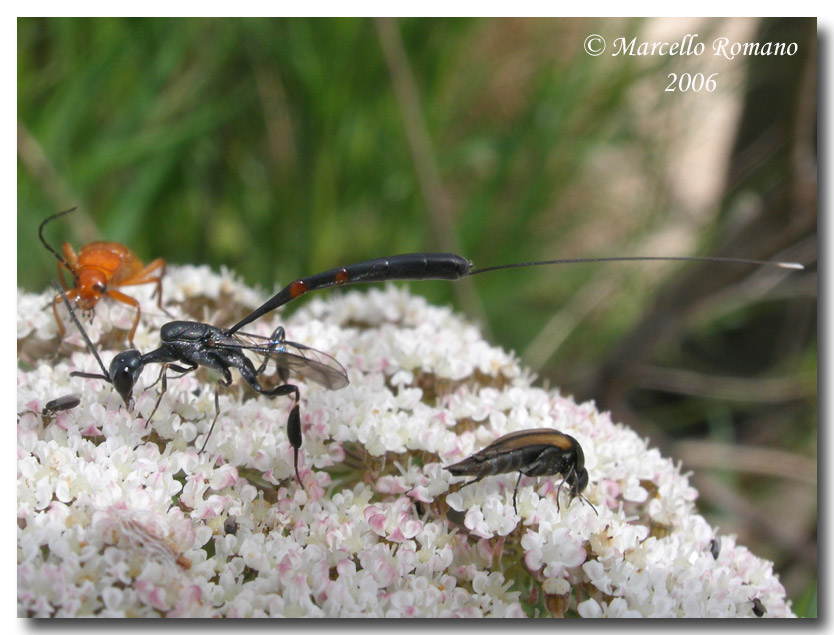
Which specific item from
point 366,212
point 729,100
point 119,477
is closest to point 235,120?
point 366,212

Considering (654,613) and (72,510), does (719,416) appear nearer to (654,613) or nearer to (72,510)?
(654,613)

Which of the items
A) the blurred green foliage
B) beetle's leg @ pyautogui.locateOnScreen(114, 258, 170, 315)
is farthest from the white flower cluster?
the blurred green foliage

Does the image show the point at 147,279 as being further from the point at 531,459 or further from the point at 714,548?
the point at 714,548

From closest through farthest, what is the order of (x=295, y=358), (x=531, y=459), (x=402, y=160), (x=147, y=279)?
(x=531, y=459) < (x=295, y=358) < (x=147, y=279) < (x=402, y=160)

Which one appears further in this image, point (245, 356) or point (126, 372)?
point (245, 356)

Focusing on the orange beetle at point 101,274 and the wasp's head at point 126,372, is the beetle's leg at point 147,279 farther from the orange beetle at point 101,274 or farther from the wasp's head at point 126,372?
the wasp's head at point 126,372

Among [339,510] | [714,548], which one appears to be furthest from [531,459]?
[714,548]

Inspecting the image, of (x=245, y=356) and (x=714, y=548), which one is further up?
(x=245, y=356)
